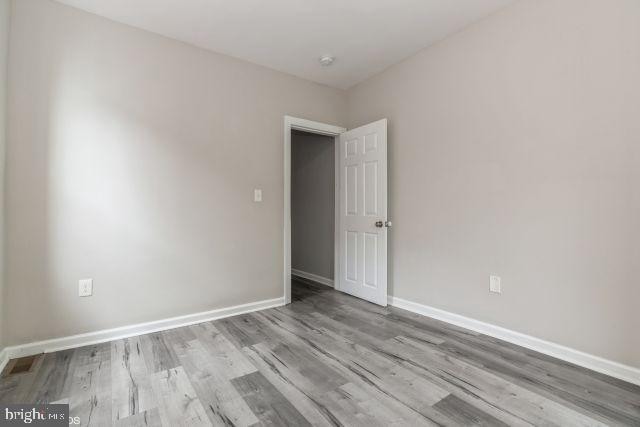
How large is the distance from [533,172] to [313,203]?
2.70 meters

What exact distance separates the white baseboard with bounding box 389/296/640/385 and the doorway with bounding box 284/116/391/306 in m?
0.55

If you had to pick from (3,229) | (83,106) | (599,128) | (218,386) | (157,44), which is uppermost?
(157,44)

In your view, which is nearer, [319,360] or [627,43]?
[627,43]

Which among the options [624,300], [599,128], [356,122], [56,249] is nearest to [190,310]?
[56,249]

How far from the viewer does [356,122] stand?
374cm

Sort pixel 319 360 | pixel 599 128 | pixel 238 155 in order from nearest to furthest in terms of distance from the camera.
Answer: pixel 599 128 < pixel 319 360 < pixel 238 155

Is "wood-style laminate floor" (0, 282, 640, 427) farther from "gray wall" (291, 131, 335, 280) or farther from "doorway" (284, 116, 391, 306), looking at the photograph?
"gray wall" (291, 131, 335, 280)

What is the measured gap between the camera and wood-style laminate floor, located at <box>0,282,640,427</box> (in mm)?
1514

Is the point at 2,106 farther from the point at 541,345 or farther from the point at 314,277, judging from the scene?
the point at 541,345

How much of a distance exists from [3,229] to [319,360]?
226 centimetres

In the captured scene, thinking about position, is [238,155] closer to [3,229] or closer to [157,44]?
[157,44]

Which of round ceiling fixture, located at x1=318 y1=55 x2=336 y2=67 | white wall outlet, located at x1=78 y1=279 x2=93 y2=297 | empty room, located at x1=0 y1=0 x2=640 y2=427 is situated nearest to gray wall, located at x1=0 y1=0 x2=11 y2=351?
empty room, located at x1=0 y1=0 x2=640 y2=427

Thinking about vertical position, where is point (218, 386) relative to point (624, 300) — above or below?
below

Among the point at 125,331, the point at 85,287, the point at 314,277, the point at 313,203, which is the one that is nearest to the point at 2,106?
the point at 85,287
